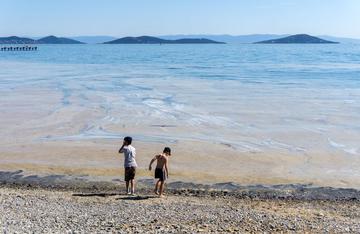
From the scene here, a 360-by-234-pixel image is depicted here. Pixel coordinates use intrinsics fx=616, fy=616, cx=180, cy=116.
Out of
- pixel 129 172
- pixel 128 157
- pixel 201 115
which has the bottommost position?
pixel 201 115

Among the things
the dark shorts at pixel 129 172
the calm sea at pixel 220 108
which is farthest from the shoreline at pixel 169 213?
the calm sea at pixel 220 108

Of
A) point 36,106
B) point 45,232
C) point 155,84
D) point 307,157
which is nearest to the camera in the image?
point 45,232

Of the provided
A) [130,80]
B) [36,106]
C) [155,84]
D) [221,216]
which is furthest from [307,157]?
[130,80]

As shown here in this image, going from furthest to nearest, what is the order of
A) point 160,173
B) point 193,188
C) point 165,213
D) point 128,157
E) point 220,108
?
point 220,108 → point 193,188 → point 160,173 → point 128,157 → point 165,213

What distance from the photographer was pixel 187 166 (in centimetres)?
2145

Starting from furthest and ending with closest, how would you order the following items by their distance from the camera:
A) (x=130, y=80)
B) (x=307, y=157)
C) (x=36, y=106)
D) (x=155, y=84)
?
(x=130, y=80), (x=155, y=84), (x=36, y=106), (x=307, y=157)

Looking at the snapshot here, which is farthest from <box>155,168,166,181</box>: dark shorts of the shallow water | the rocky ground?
the shallow water

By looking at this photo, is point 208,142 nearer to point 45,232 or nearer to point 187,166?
point 187,166

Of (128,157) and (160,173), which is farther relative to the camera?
(160,173)

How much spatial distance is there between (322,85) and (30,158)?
117ft

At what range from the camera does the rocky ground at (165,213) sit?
12250 mm

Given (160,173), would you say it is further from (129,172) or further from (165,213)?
(165,213)

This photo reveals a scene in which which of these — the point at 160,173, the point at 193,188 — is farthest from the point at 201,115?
the point at 160,173

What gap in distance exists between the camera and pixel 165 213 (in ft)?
45.3
